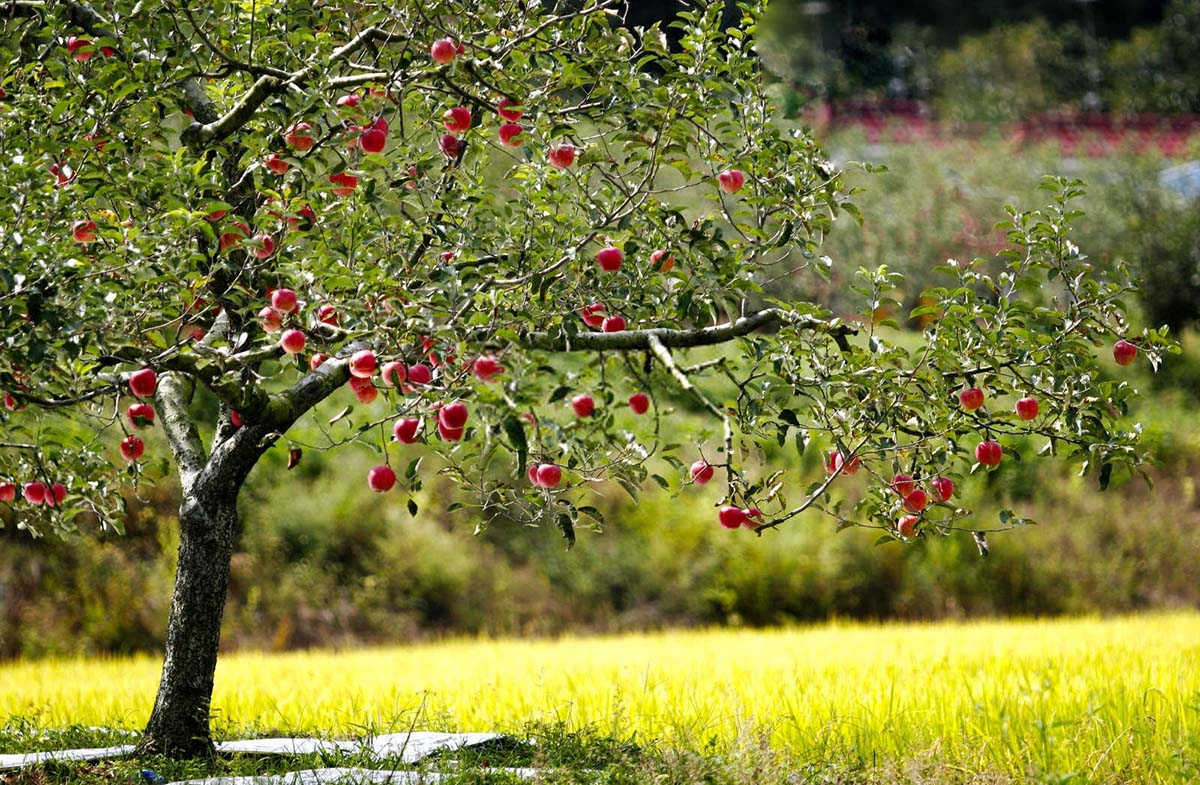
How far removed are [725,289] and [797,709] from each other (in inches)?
98.1

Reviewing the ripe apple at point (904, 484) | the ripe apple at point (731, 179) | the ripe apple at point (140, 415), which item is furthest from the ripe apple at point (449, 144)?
the ripe apple at point (904, 484)

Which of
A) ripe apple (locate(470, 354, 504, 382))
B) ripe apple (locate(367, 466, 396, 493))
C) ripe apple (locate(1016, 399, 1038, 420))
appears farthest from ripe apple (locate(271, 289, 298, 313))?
ripe apple (locate(1016, 399, 1038, 420))

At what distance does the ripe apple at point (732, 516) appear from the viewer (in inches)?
148

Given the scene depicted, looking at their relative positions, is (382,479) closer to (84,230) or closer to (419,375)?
(419,375)

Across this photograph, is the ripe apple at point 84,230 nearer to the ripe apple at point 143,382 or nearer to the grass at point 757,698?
the ripe apple at point 143,382

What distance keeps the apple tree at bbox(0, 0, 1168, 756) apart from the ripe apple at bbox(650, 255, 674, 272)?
0.4 inches

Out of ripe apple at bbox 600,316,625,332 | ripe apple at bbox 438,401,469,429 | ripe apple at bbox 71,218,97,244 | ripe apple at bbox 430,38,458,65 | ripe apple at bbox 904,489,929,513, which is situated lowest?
ripe apple at bbox 904,489,929,513

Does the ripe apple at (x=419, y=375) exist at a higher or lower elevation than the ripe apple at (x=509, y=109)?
lower

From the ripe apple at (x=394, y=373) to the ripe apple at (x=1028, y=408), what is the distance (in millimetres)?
2008

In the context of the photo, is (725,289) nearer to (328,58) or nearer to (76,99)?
(328,58)

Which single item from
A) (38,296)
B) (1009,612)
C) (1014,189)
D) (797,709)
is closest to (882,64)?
(1014,189)

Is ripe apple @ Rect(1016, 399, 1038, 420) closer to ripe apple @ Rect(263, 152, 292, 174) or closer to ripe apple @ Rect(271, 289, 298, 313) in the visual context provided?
ripe apple @ Rect(271, 289, 298, 313)

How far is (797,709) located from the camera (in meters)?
5.55

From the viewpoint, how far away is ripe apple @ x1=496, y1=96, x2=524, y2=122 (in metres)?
3.98
